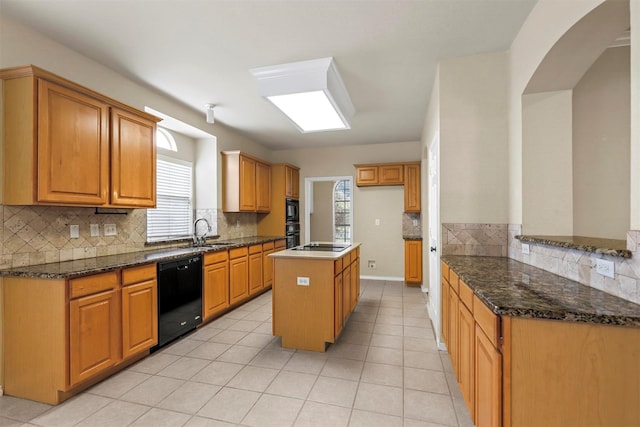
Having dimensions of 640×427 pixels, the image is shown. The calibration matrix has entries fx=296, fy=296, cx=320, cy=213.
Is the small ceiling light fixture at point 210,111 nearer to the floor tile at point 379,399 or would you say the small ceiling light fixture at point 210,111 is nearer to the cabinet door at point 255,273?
the cabinet door at point 255,273

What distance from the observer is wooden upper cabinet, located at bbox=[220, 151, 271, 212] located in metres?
4.75

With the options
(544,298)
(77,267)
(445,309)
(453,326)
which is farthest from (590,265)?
(77,267)

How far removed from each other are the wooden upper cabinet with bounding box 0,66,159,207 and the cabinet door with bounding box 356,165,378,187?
3872mm

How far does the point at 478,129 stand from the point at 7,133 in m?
3.71

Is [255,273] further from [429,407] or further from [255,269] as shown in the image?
[429,407]

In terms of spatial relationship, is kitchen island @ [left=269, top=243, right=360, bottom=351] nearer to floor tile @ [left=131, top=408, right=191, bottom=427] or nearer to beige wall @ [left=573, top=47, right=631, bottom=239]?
floor tile @ [left=131, top=408, right=191, bottom=427]

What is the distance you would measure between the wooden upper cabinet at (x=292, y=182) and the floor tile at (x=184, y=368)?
11.8 ft

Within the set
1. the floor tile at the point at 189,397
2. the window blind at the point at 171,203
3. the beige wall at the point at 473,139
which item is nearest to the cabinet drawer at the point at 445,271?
the beige wall at the point at 473,139

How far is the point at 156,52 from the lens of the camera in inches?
103

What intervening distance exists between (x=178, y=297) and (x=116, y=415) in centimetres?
123

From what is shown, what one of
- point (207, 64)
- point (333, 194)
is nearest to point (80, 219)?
point (207, 64)

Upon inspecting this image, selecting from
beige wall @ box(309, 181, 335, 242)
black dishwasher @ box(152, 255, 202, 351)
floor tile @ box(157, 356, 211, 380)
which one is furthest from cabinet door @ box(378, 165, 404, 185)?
floor tile @ box(157, 356, 211, 380)

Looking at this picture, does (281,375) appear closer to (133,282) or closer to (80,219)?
(133,282)

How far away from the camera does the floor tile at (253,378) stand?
2.22 meters
